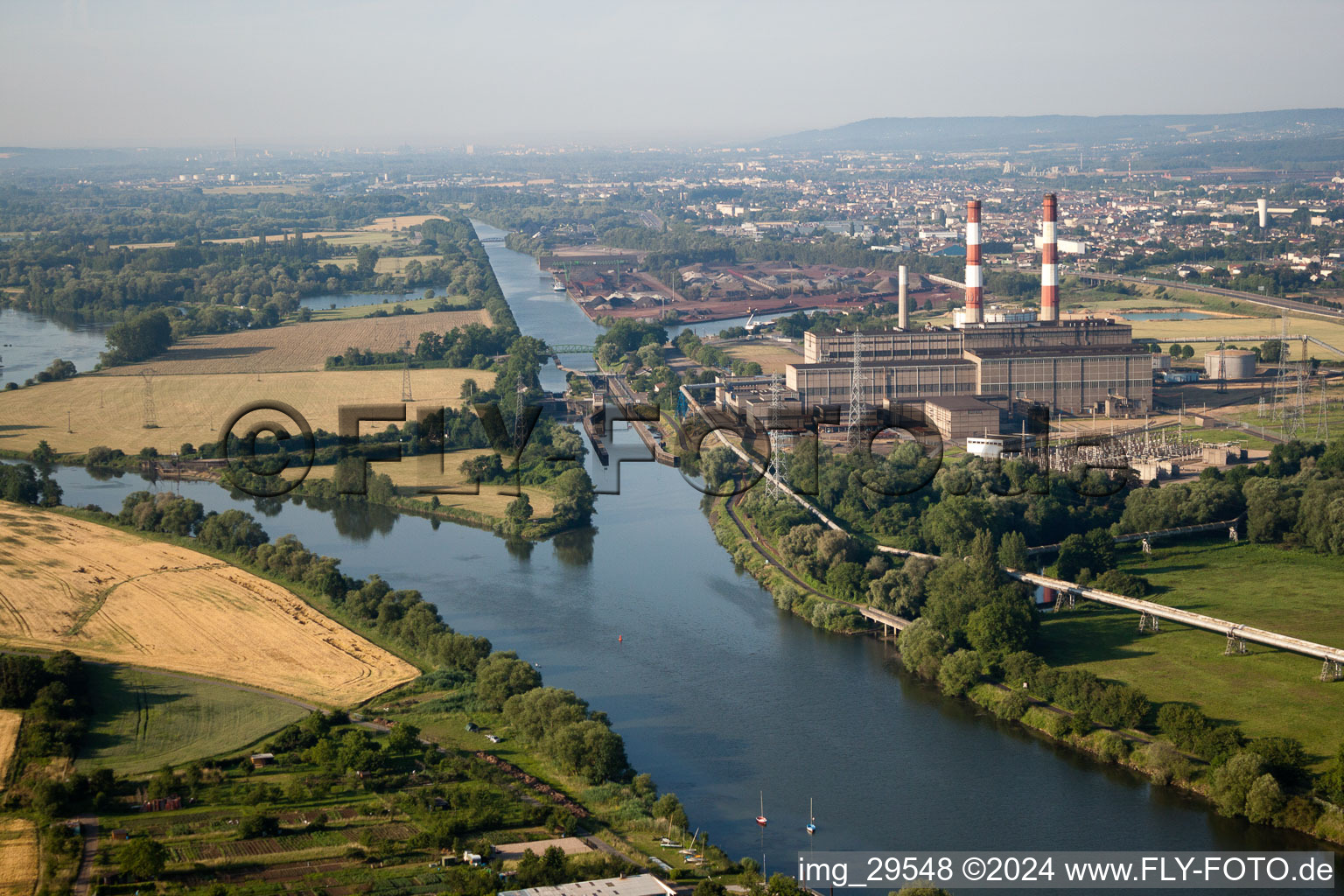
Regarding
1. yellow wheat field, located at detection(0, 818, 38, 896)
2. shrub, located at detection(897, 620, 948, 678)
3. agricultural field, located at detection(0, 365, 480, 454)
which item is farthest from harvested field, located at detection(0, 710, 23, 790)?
agricultural field, located at detection(0, 365, 480, 454)

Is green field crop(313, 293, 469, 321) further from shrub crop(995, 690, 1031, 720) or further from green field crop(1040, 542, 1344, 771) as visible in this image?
shrub crop(995, 690, 1031, 720)

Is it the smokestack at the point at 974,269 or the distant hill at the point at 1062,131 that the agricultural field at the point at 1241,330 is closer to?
the smokestack at the point at 974,269

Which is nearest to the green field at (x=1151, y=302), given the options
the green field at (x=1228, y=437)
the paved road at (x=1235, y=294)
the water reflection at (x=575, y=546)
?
the paved road at (x=1235, y=294)

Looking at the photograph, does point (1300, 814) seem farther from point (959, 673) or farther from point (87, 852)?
point (87, 852)

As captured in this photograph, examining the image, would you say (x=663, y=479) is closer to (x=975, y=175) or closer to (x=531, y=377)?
(x=531, y=377)

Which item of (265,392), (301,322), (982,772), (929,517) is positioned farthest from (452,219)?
(982,772)

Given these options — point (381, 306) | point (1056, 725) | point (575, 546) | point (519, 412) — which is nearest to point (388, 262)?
point (381, 306)
